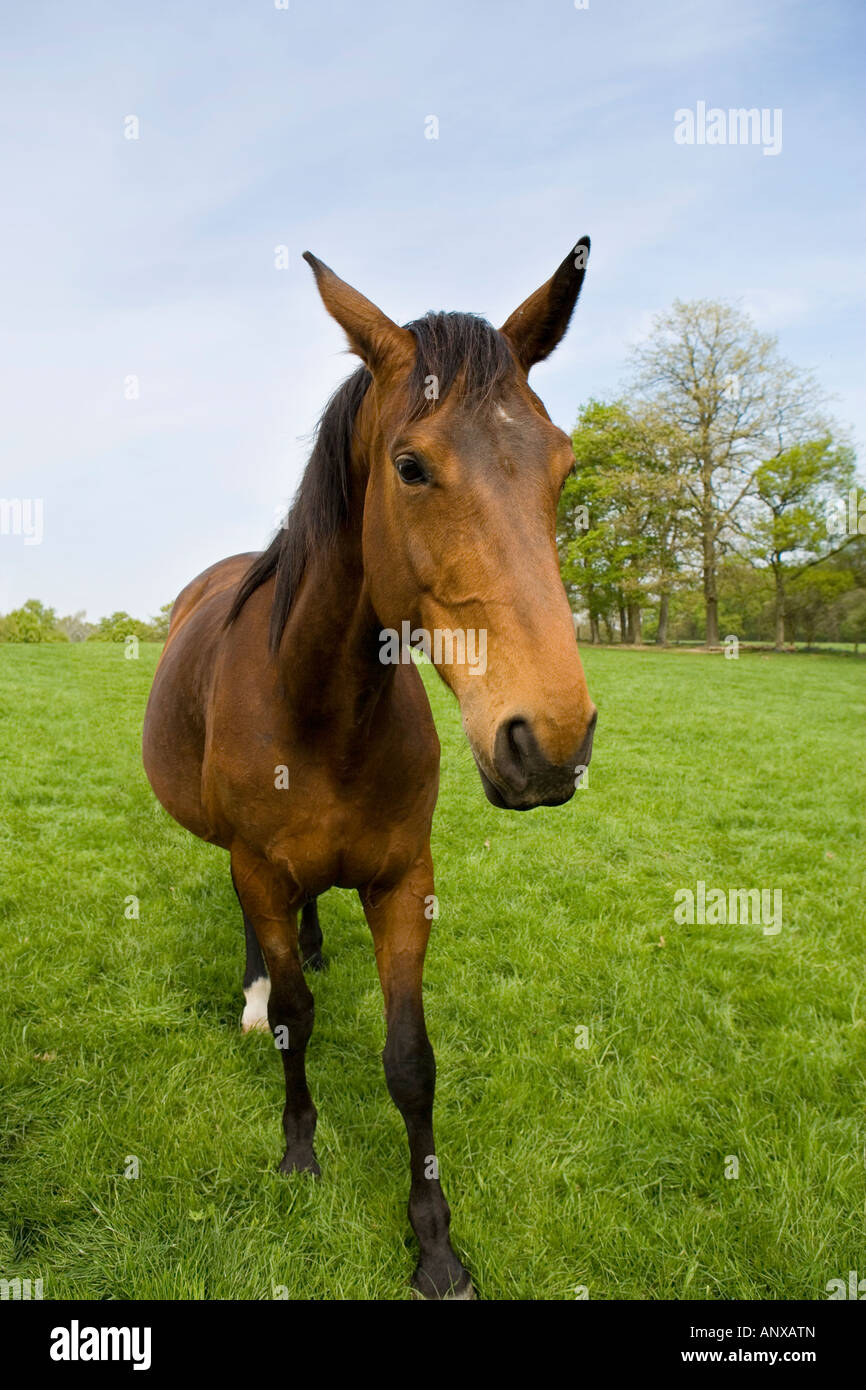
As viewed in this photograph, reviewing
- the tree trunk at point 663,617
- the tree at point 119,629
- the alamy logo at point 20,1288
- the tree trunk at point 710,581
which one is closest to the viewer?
the alamy logo at point 20,1288

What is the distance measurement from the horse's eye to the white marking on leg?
9.73ft

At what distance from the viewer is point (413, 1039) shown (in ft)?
8.38

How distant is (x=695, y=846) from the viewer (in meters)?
6.78

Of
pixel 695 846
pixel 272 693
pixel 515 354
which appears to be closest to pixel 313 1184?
pixel 272 693

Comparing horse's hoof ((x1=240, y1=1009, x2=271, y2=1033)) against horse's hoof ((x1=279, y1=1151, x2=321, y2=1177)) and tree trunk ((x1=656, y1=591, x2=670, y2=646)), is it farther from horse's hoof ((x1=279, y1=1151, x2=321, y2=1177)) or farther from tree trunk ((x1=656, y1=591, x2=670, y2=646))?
tree trunk ((x1=656, y1=591, x2=670, y2=646))

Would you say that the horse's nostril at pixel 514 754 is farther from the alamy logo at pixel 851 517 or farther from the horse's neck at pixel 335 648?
the alamy logo at pixel 851 517

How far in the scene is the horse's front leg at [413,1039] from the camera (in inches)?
98.0

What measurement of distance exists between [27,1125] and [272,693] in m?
2.15

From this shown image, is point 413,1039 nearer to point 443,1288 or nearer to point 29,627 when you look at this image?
point 443,1288

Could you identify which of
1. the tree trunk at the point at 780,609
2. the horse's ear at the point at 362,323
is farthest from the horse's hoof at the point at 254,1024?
the tree trunk at the point at 780,609

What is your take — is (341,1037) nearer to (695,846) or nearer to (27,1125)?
(27,1125)

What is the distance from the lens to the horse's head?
153cm
